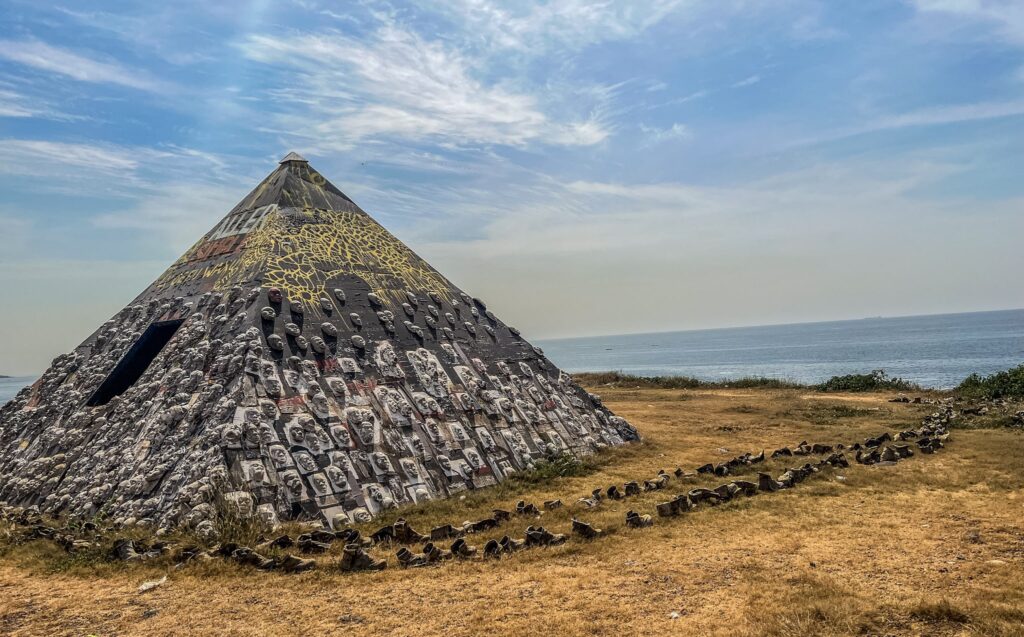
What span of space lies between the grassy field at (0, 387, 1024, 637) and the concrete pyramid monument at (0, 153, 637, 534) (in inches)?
60.8

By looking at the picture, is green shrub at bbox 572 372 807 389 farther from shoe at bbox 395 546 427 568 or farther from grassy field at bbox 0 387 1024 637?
shoe at bbox 395 546 427 568

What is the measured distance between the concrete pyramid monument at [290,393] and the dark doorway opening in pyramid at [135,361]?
48mm

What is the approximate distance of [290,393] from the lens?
42.4 feet

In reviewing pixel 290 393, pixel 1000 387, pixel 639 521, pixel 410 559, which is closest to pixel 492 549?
pixel 410 559

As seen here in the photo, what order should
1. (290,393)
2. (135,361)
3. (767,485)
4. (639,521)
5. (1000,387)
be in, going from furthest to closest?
(1000,387) < (135,361) < (767,485) < (290,393) < (639,521)

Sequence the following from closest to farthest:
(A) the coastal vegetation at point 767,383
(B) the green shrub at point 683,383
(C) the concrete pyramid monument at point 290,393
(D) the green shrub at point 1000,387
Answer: (C) the concrete pyramid monument at point 290,393, (D) the green shrub at point 1000,387, (A) the coastal vegetation at point 767,383, (B) the green shrub at point 683,383

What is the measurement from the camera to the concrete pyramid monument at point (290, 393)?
1170cm

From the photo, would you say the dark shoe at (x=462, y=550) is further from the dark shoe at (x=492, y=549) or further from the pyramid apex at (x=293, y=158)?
the pyramid apex at (x=293, y=158)

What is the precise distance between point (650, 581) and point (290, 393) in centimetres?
816

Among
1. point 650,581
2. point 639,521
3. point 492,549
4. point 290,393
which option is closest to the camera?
point 650,581

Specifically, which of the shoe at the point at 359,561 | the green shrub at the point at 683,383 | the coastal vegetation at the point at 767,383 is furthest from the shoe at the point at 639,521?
the green shrub at the point at 683,383

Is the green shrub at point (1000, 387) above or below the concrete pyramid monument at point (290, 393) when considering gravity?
below

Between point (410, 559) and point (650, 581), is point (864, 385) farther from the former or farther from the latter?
point (410, 559)

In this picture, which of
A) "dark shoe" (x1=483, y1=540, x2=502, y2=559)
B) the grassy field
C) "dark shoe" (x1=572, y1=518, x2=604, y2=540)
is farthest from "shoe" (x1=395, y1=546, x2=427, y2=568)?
"dark shoe" (x1=572, y1=518, x2=604, y2=540)
